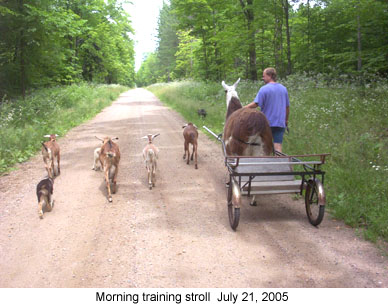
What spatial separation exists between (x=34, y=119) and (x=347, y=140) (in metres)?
11.9

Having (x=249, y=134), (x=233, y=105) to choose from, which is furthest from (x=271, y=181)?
(x=233, y=105)

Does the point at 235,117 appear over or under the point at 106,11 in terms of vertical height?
under

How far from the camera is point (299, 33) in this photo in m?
19.2

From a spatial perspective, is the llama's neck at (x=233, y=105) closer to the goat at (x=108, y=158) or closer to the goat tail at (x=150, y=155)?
the goat tail at (x=150, y=155)

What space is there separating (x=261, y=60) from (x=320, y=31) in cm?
591

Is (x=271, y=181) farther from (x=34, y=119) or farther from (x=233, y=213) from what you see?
(x=34, y=119)

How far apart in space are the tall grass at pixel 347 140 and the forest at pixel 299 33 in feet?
5.91

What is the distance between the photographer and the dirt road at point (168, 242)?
352cm

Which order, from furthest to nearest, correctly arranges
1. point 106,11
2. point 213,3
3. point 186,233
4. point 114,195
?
point 106,11 < point 213,3 < point 114,195 < point 186,233

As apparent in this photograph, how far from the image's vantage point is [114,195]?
619cm

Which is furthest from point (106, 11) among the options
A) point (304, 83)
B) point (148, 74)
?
point (148, 74)

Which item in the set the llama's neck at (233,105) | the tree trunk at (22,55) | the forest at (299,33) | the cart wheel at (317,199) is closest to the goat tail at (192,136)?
the llama's neck at (233,105)

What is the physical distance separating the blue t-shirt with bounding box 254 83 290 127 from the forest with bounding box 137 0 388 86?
7.64 meters

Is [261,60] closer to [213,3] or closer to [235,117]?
[213,3]
